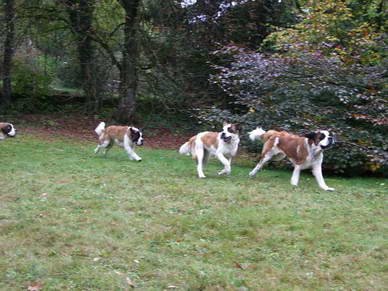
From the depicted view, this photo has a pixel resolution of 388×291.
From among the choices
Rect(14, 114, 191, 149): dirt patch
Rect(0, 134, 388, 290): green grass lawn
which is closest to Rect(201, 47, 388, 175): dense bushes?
Rect(0, 134, 388, 290): green grass lawn

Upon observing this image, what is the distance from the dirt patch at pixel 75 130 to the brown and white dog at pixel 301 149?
9267mm

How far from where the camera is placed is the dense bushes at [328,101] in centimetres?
1559

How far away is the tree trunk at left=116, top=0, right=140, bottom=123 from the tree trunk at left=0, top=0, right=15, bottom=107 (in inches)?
188

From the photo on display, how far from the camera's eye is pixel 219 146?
536 inches

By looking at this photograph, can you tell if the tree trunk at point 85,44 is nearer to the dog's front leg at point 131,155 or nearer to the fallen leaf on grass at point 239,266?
the dog's front leg at point 131,155

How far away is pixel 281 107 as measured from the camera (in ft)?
54.6

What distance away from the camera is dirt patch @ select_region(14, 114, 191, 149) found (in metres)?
23.4

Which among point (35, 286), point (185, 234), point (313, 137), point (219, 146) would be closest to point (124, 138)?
point (219, 146)

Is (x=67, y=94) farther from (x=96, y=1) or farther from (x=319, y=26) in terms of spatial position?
(x=319, y=26)

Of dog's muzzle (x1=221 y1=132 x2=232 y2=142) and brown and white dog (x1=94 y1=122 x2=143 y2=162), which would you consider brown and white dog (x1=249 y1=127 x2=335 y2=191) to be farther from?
brown and white dog (x1=94 y1=122 x2=143 y2=162)

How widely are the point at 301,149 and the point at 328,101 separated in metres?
4.34

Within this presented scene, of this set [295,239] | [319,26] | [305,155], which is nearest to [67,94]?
[319,26]

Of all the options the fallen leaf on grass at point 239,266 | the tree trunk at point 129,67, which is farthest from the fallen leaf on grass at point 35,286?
the tree trunk at point 129,67

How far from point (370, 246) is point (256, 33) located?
800 inches
